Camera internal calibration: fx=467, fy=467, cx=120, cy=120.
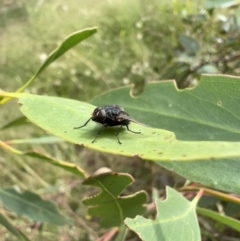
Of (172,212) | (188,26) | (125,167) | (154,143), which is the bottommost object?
(125,167)

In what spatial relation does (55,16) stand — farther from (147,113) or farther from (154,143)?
(154,143)

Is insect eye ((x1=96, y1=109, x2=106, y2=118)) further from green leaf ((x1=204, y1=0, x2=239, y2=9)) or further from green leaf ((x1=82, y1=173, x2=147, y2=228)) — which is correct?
green leaf ((x1=204, y1=0, x2=239, y2=9))

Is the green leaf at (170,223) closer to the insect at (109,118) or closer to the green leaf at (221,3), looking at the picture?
the insect at (109,118)

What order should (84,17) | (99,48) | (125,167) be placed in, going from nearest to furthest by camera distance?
(125,167) → (99,48) → (84,17)

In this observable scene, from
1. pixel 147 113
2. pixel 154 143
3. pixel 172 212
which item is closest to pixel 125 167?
pixel 147 113

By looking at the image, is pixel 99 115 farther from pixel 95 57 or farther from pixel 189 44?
pixel 95 57

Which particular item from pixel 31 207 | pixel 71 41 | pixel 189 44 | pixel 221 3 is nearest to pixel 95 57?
pixel 189 44

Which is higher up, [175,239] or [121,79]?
[175,239]
